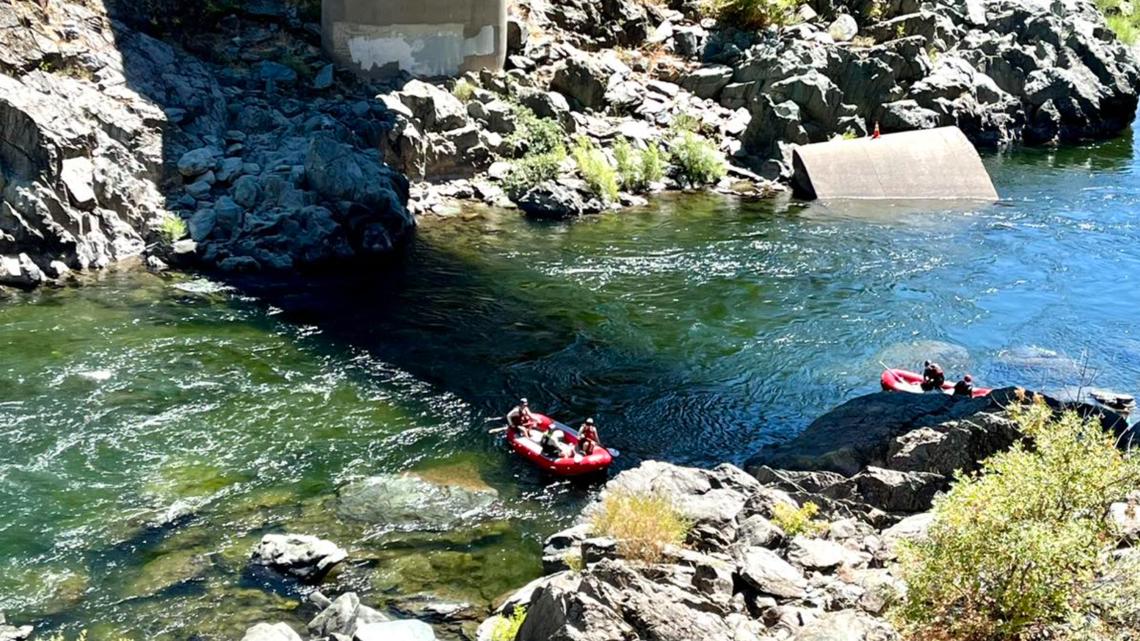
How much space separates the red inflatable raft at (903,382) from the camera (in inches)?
723

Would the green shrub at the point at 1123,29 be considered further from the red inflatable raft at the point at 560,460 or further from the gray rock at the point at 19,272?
the gray rock at the point at 19,272

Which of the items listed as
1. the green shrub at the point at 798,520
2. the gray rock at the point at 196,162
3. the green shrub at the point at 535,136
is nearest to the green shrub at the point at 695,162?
the green shrub at the point at 535,136

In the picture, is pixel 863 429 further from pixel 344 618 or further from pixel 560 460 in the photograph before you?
pixel 344 618

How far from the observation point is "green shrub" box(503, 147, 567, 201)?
31.3 m

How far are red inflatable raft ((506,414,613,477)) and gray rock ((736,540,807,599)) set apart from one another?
17.1 feet

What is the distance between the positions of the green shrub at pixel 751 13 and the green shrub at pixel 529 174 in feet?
43.3

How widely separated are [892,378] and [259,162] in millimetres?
16671

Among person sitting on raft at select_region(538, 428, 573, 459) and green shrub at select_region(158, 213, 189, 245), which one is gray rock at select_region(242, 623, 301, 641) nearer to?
person sitting on raft at select_region(538, 428, 573, 459)

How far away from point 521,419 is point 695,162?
1892 cm

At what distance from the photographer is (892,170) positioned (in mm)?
34406

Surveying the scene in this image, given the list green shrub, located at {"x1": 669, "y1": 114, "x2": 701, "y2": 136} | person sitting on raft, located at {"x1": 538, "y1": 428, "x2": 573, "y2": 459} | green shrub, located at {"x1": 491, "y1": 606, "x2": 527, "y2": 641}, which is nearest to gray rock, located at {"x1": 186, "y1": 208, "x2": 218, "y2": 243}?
person sitting on raft, located at {"x1": 538, "y1": 428, "x2": 573, "y2": 459}

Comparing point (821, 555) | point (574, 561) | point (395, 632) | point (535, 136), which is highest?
point (535, 136)

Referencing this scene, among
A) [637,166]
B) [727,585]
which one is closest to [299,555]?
[727,585]

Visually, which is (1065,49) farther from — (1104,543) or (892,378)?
(1104,543)
